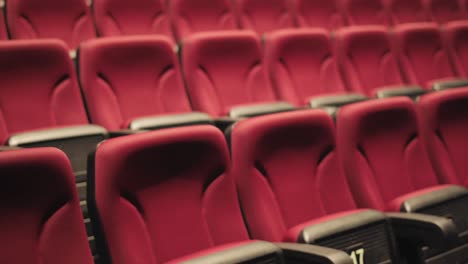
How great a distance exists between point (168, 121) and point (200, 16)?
0.29 m

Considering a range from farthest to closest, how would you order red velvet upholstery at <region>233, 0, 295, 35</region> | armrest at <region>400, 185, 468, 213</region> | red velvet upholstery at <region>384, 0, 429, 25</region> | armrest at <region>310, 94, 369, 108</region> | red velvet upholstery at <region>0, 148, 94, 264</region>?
red velvet upholstery at <region>384, 0, 429, 25</region> → red velvet upholstery at <region>233, 0, 295, 35</region> → armrest at <region>310, 94, 369, 108</region> → armrest at <region>400, 185, 468, 213</region> → red velvet upholstery at <region>0, 148, 94, 264</region>

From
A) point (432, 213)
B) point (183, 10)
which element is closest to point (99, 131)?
point (432, 213)

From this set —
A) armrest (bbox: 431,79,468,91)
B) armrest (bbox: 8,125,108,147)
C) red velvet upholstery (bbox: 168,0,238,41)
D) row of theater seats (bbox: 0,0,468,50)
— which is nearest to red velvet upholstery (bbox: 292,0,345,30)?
row of theater seats (bbox: 0,0,468,50)

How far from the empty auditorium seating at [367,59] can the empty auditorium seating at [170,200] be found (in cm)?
30

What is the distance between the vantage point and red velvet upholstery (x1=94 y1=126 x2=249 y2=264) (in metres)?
0.25

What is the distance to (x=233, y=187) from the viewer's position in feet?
0.97

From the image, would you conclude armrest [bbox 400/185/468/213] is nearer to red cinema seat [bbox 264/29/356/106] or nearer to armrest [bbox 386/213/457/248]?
armrest [bbox 386/213/457/248]

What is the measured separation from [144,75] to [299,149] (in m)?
0.17

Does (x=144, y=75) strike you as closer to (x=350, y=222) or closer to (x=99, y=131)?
(x=99, y=131)

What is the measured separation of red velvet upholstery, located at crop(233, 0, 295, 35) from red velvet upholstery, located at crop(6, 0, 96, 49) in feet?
0.65

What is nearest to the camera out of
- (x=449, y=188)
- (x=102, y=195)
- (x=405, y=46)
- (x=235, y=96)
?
(x=102, y=195)

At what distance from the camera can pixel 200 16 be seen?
64 centimetres

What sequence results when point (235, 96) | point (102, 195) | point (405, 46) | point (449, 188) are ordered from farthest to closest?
1. point (405, 46)
2. point (235, 96)
3. point (449, 188)
4. point (102, 195)

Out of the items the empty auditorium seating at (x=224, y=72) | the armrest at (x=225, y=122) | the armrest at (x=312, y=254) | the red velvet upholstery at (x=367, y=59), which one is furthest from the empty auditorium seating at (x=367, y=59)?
the armrest at (x=312, y=254)
